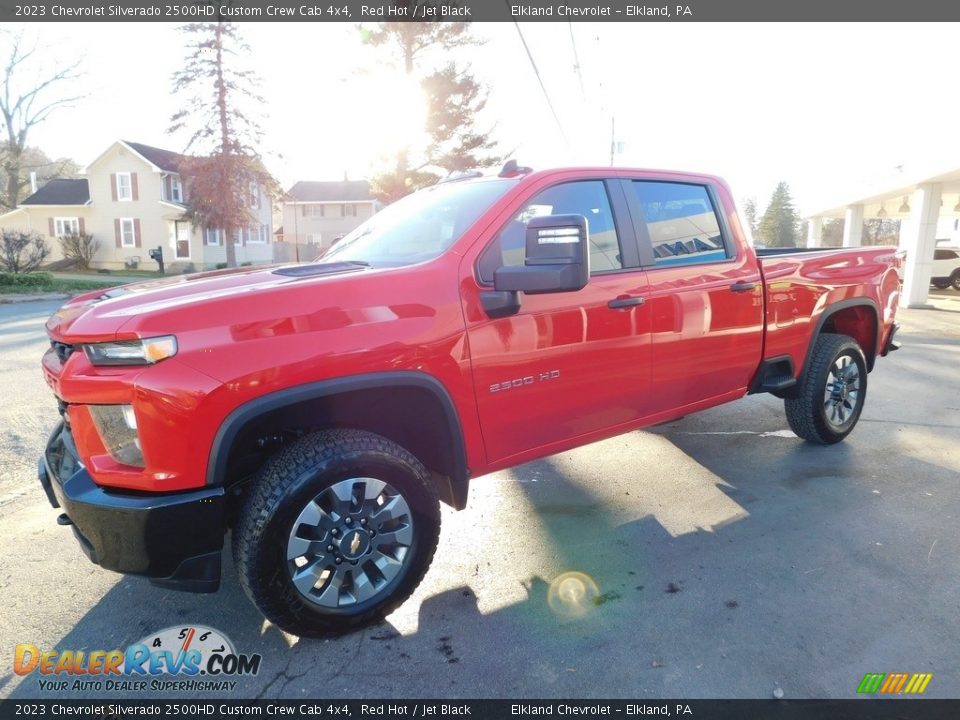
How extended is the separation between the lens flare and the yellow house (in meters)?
34.7

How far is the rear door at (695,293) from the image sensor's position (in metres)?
3.62

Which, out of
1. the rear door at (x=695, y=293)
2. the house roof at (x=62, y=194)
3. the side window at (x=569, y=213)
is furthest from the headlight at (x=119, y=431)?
the house roof at (x=62, y=194)

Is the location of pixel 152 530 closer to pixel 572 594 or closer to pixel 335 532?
pixel 335 532

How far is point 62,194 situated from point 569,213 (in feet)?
146

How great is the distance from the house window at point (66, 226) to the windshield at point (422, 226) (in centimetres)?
4008

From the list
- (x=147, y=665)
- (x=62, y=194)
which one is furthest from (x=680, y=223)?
(x=62, y=194)

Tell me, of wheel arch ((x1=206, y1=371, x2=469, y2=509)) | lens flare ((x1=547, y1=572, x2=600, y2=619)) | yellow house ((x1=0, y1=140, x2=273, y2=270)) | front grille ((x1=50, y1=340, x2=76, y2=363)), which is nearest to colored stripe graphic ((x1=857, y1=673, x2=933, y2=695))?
lens flare ((x1=547, y1=572, x2=600, y2=619))

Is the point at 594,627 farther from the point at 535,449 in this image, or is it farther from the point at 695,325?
the point at 695,325

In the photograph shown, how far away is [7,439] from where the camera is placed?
4.93m

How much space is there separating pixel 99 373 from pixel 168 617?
4.08 feet

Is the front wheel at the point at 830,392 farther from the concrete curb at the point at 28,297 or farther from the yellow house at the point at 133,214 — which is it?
the yellow house at the point at 133,214

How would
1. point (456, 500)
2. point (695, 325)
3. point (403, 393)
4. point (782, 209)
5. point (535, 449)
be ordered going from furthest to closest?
point (782, 209), point (695, 325), point (535, 449), point (456, 500), point (403, 393)

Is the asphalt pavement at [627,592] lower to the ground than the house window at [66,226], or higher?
lower
